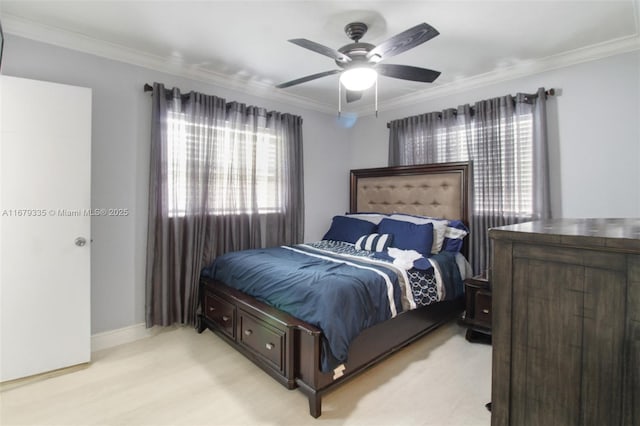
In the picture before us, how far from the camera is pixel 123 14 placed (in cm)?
217

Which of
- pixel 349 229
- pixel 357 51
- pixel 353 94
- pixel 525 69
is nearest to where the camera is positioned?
pixel 357 51

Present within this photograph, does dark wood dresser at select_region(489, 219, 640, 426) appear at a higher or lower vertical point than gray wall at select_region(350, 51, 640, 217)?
lower

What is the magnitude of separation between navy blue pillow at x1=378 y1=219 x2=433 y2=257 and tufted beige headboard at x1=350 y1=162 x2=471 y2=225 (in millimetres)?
556

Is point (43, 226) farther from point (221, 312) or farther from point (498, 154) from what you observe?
point (498, 154)

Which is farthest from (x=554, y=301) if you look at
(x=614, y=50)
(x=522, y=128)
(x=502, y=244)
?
(x=614, y=50)

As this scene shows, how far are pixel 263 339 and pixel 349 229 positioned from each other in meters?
1.82

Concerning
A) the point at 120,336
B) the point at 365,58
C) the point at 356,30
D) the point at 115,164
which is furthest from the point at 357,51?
the point at 120,336

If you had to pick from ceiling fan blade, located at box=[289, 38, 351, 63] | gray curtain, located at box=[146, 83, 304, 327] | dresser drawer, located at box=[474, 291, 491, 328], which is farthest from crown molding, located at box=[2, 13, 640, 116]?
dresser drawer, located at box=[474, 291, 491, 328]

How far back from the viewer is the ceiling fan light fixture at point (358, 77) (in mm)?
2164

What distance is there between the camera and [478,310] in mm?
2734

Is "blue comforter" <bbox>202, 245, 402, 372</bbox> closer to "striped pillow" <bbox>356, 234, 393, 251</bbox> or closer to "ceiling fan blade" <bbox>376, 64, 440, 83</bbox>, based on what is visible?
"striped pillow" <bbox>356, 234, 393, 251</bbox>

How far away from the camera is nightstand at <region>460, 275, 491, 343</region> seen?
8.84ft

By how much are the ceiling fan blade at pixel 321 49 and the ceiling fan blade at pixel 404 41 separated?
176mm

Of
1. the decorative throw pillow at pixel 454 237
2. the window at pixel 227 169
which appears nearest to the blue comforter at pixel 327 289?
the window at pixel 227 169
